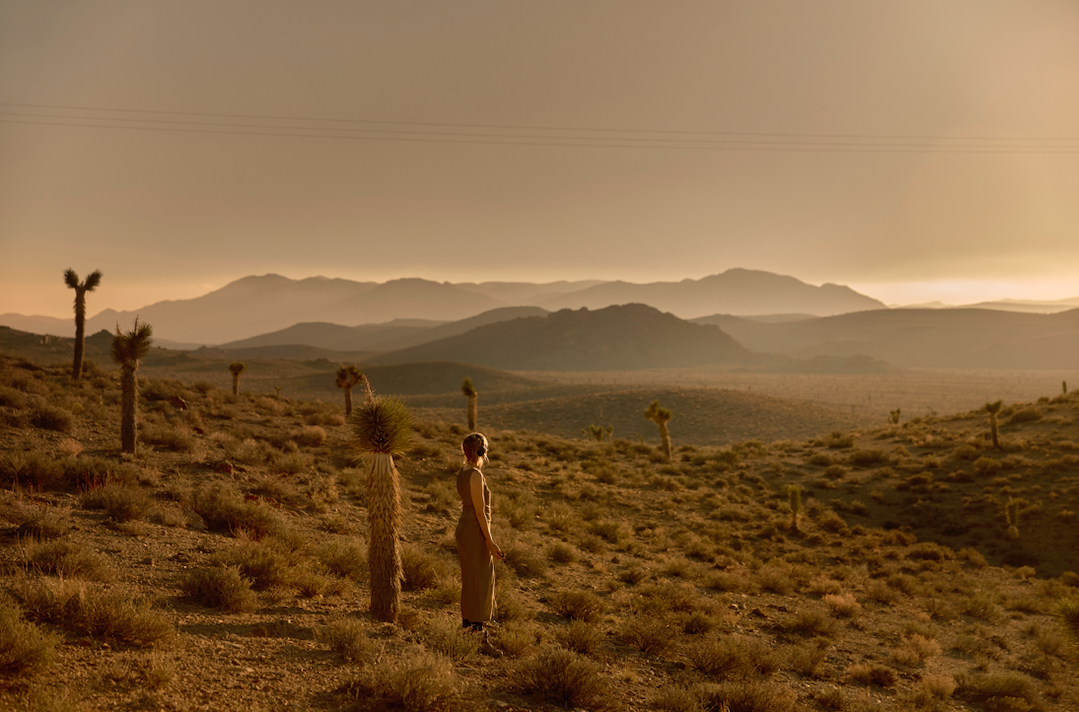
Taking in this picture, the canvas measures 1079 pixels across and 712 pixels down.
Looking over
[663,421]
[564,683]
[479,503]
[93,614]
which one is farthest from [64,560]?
[663,421]

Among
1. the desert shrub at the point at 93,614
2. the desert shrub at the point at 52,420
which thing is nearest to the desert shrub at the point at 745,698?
the desert shrub at the point at 93,614

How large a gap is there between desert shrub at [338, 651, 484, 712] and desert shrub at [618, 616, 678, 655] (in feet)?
12.0

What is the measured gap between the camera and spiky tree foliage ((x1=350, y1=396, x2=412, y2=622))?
746 cm

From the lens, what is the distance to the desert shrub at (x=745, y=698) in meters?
6.79

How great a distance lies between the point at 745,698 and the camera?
271 inches

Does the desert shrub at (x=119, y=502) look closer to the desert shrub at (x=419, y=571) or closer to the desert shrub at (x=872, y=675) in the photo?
the desert shrub at (x=419, y=571)

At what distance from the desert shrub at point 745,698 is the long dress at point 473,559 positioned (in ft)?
9.66

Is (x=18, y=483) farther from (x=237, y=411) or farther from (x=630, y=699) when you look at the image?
(x=237, y=411)

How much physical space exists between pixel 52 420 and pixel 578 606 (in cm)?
1536

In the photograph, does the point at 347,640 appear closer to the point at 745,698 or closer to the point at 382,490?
the point at 382,490

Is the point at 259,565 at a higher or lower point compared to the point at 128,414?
lower

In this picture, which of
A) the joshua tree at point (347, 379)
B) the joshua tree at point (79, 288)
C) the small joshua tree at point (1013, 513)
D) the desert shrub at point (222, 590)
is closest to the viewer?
the desert shrub at point (222, 590)

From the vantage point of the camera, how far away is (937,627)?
1233 centimetres

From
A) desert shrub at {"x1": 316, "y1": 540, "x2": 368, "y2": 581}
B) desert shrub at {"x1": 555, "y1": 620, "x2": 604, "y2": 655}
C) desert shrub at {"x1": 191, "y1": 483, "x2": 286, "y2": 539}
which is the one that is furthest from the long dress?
desert shrub at {"x1": 191, "y1": 483, "x2": 286, "y2": 539}
